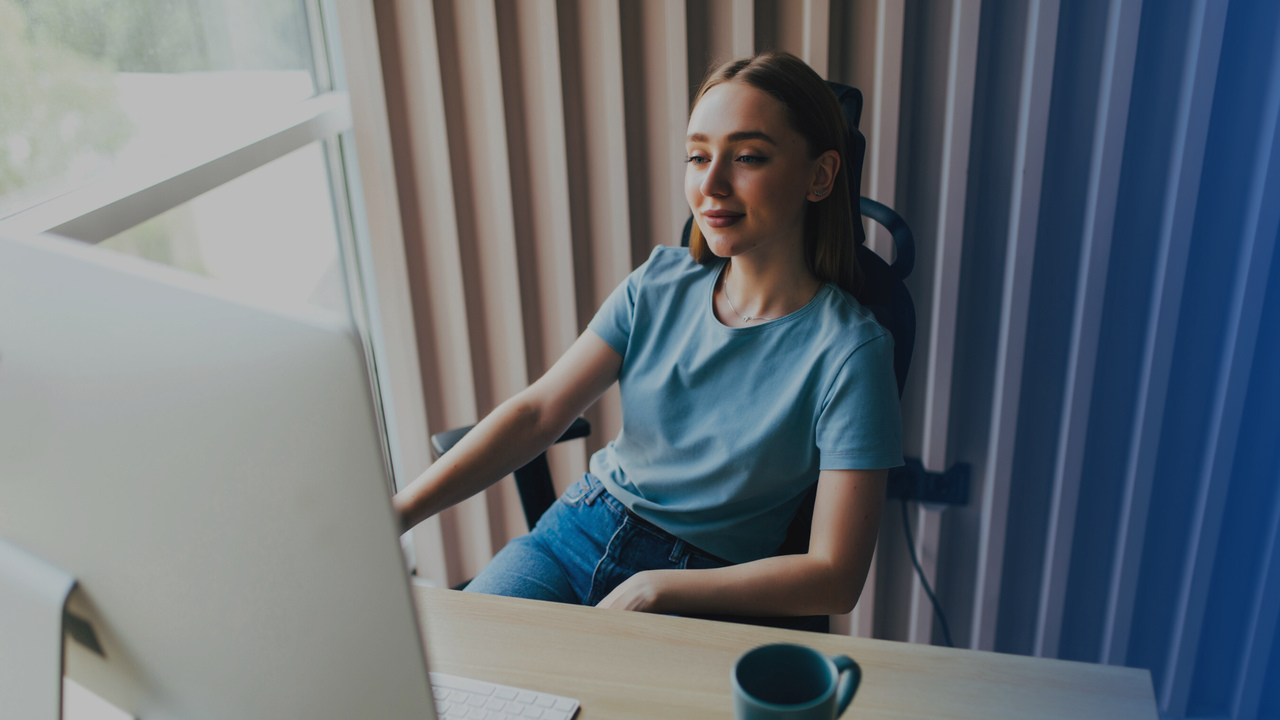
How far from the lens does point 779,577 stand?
3.54ft

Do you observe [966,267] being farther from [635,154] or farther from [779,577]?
[779,577]

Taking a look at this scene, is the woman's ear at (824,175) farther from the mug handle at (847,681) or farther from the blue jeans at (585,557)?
the mug handle at (847,681)

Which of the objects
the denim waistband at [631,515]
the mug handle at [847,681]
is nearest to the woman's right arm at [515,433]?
the denim waistband at [631,515]

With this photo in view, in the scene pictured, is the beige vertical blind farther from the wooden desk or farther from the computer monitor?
the computer monitor

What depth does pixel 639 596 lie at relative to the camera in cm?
106

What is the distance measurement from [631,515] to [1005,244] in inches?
34.2

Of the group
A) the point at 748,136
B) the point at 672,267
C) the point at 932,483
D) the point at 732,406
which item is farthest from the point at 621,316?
the point at 932,483

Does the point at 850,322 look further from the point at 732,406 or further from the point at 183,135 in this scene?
the point at 183,135

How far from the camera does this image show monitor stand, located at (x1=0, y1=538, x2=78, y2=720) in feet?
1.88

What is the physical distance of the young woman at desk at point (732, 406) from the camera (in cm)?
112

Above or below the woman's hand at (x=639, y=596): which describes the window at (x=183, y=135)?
above

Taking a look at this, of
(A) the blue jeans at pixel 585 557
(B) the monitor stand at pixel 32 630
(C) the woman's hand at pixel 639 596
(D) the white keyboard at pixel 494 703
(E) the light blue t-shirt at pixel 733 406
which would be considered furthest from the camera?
(A) the blue jeans at pixel 585 557

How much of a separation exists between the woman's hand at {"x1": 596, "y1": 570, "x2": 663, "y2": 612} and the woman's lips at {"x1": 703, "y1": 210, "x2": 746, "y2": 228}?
501 millimetres

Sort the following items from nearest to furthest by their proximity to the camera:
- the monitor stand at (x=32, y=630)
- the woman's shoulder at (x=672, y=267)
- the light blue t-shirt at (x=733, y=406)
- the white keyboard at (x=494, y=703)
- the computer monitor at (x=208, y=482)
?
the computer monitor at (x=208, y=482) → the monitor stand at (x=32, y=630) → the white keyboard at (x=494, y=703) → the light blue t-shirt at (x=733, y=406) → the woman's shoulder at (x=672, y=267)
